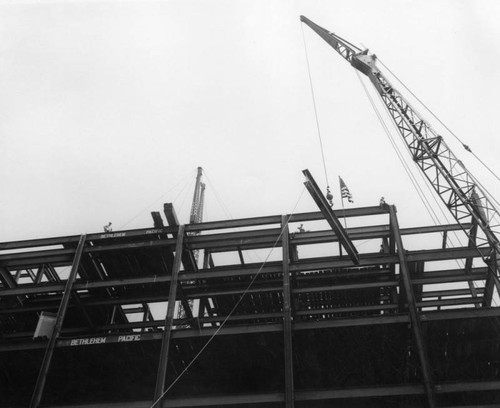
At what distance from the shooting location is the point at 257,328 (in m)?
11.3

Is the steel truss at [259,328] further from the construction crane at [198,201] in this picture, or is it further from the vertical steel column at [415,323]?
the construction crane at [198,201]

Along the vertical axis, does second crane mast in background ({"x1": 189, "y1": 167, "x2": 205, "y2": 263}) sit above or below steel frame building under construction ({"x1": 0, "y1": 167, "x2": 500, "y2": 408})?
above

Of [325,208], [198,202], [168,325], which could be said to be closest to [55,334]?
[168,325]

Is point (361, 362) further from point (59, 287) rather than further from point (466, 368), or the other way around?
point (59, 287)

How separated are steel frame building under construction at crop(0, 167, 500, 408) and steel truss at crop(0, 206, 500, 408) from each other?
48 mm

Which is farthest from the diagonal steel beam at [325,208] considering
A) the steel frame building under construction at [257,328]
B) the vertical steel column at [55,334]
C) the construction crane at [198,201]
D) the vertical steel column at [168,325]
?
the construction crane at [198,201]

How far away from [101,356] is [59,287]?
3054 mm

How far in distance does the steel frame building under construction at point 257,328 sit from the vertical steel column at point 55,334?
0.04 meters

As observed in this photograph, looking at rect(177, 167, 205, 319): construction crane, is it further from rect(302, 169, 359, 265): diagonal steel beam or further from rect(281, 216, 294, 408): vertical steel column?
rect(302, 169, 359, 265): diagonal steel beam

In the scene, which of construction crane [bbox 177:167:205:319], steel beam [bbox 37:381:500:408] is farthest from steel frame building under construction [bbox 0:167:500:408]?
construction crane [bbox 177:167:205:319]

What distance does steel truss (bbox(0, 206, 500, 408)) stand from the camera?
431 inches

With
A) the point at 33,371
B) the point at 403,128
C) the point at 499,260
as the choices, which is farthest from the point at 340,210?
the point at 33,371

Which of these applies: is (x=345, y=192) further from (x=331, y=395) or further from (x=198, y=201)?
(x=198, y=201)

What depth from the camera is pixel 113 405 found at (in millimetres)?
11078
